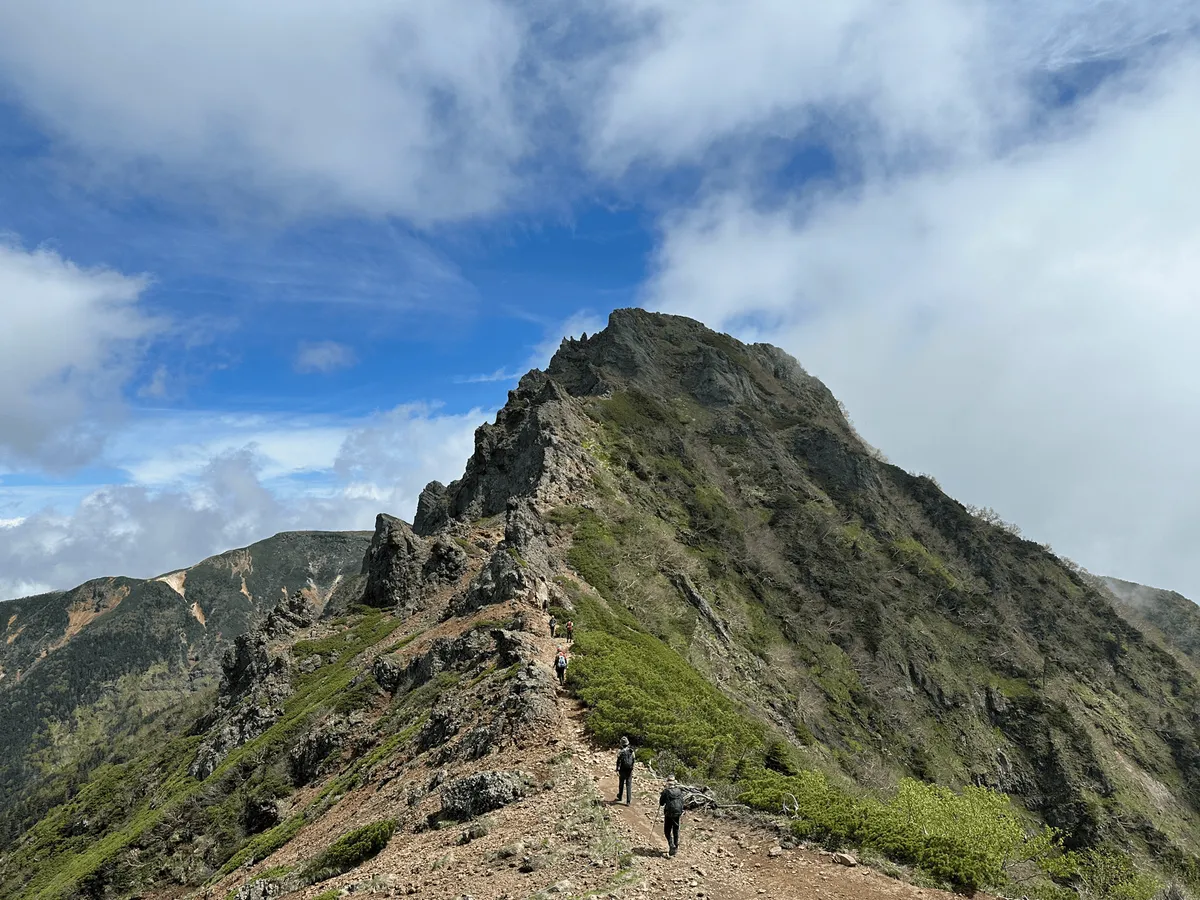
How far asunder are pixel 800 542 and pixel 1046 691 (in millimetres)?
42739

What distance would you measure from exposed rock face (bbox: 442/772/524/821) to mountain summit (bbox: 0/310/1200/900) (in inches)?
3.4

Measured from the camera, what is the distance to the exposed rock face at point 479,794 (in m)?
22.7

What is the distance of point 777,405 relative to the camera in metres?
179

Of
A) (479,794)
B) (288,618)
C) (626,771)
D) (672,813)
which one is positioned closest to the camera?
(672,813)

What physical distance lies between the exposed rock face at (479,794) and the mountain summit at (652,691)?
0.09m

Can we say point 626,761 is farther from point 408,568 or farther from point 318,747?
point 408,568

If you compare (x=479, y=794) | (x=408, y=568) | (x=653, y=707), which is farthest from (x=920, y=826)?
(x=408, y=568)

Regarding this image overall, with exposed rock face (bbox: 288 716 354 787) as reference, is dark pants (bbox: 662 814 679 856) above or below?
above

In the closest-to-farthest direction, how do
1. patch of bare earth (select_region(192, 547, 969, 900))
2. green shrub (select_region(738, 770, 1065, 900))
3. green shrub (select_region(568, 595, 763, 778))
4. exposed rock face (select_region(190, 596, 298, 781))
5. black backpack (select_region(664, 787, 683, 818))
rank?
patch of bare earth (select_region(192, 547, 969, 900)) < green shrub (select_region(738, 770, 1065, 900)) < black backpack (select_region(664, 787, 683, 818)) < green shrub (select_region(568, 595, 763, 778)) < exposed rock face (select_region(190, 596, 298, 781))

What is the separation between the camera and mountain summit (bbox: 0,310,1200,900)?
74.2 ft

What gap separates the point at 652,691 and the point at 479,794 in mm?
12182

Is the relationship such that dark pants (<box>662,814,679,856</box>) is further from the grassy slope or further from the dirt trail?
the grassy slope

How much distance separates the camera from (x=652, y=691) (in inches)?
1304

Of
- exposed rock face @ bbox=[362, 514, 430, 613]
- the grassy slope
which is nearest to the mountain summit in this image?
exposed rock face @ bbox=[362, 514, 430, 613]
